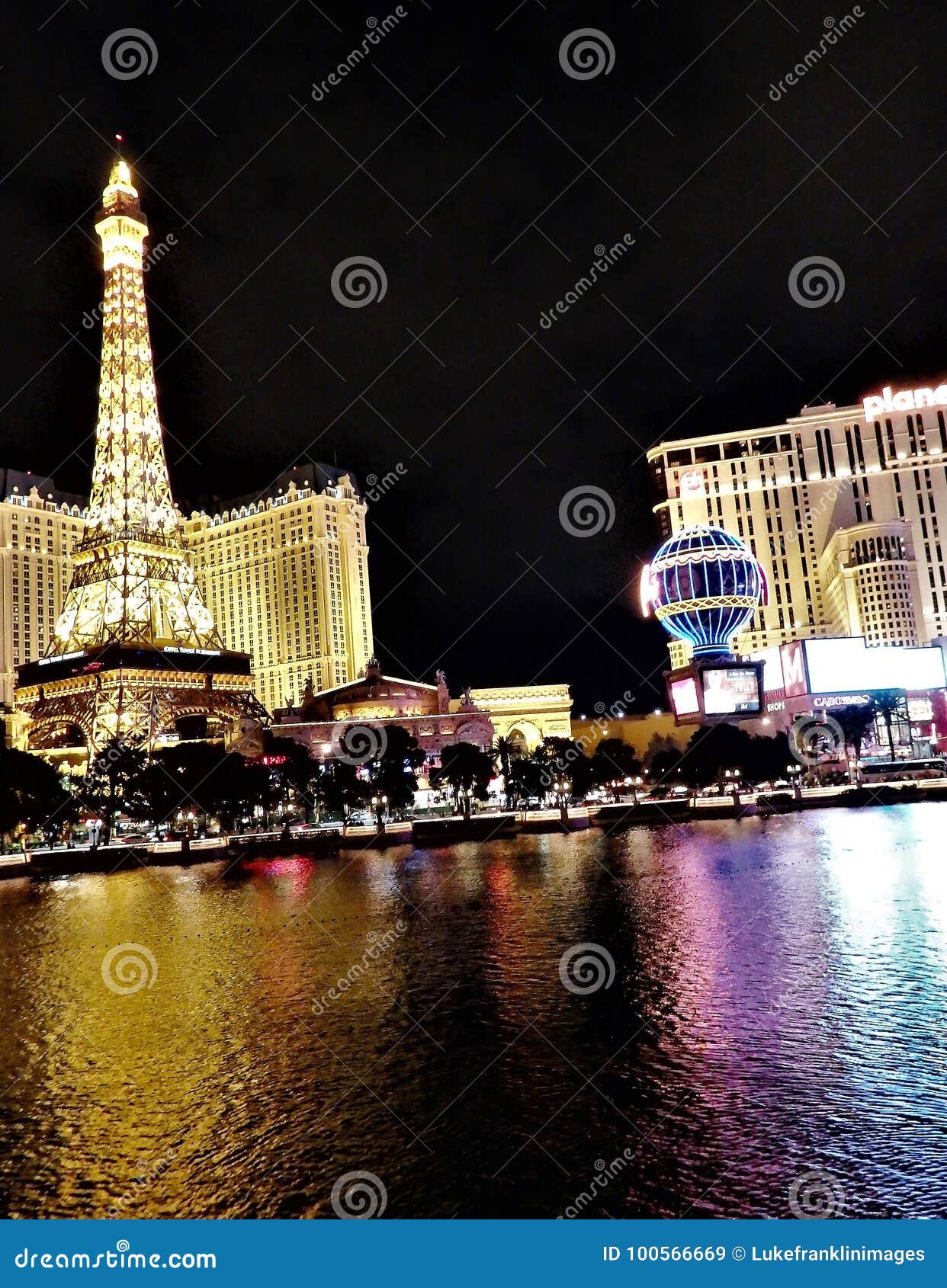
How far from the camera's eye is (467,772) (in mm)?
69750

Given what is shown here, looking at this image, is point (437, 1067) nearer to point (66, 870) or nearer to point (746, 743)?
point (66, 870)

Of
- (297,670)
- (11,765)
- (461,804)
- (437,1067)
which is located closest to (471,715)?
(297,670)

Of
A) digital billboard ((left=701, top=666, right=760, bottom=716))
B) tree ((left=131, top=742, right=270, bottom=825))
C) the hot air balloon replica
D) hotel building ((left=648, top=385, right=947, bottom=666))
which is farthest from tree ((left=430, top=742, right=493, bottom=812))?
hotel building ((left=648, top=385, right=947, bottom=666))

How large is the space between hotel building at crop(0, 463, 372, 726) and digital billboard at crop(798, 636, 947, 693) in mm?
59940

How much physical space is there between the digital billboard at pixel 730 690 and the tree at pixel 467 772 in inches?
929

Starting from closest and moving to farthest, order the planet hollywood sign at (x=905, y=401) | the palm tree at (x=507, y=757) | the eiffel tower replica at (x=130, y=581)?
1. the palm tree at (x=507, y=757)
2. the eiffel tower replica at (x=130, y=581)
3. the planet hollywood sign at (x=905, y=401)

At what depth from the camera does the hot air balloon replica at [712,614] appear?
3511 inches

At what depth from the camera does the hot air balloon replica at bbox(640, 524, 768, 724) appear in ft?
293

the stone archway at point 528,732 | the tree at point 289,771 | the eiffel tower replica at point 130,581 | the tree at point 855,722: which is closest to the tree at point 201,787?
the tree at point 289,771

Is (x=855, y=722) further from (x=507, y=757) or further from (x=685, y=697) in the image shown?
(x=507, y=757)

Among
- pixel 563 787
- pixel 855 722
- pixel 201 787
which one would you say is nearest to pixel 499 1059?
pixel 201 787

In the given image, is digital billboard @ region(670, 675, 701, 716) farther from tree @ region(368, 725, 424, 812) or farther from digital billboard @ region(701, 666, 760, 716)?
tree @ region(368, 725, 424, 812)

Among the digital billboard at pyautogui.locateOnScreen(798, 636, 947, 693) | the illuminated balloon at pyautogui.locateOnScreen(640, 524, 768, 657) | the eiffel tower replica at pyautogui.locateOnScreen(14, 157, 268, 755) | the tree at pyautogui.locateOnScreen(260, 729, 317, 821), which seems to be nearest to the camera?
the tree at pyautogui.locateOnScreen(260, 729, 317, 821)

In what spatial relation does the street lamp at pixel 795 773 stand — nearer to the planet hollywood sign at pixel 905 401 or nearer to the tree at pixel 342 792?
the tree at pixel 342 792
